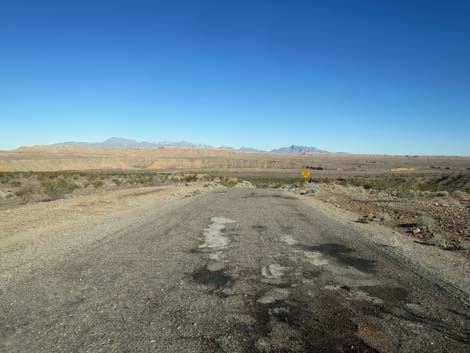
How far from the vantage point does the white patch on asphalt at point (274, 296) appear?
17.6ft

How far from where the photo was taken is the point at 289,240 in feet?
32.3

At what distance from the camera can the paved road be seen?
417cm

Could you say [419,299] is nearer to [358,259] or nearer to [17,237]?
[358,259]

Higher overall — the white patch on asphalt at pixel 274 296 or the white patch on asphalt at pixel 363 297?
the white patch on asphalt at pixel 274 296

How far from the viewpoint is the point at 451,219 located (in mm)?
13922

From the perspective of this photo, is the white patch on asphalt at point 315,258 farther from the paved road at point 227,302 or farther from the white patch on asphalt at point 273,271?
the white patch on asphalt at point 273,271

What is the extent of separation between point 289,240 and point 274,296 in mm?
4377

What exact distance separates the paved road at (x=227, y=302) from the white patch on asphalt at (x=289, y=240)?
19.9 inches

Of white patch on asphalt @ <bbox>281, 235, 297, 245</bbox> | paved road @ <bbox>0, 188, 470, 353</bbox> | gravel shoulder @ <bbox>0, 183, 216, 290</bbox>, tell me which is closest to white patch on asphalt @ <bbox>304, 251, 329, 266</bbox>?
paved road @ <bbox>0, 188, 470, 353</bbox>

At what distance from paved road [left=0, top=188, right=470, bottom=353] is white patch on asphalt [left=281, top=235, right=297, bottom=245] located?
51cm

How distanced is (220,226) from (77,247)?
15.4 ft

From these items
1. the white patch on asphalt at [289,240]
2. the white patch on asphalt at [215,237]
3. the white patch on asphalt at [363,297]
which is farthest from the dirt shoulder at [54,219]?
the white patch on asphalt at [363,297]

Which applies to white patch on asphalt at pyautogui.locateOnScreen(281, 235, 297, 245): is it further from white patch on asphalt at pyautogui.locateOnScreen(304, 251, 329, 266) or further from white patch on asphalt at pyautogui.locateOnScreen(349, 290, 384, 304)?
white patch on asphalt at pyautogui.locateOnScreen(349, 290, 384, 304)

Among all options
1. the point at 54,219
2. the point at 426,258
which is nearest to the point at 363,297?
the point at 426,258
